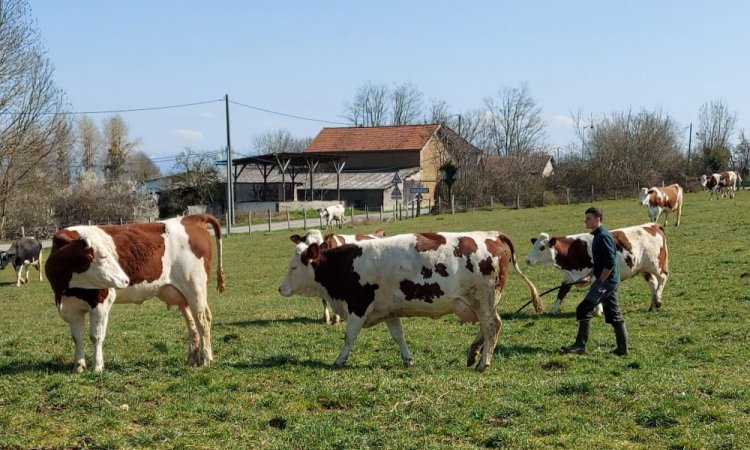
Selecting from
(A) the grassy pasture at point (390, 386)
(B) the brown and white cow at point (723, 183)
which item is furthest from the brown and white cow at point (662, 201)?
(B) the brown and white cow at point (723, 183)

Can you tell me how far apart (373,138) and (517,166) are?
1864 centimetres

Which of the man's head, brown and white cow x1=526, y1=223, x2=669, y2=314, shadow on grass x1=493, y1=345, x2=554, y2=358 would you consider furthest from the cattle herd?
brown and white cow x1=526, y1=223, x2=669, y2=314

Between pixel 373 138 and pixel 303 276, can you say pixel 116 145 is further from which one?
pixel 303 276

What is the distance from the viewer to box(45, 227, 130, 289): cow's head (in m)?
9.41

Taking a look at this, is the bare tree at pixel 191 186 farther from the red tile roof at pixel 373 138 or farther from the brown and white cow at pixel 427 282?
the brown and white cow at pixel 427 282

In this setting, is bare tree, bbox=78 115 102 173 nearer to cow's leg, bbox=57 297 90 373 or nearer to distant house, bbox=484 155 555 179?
distant house, bbox=484 155 555 179

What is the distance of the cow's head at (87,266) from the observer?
941 cm

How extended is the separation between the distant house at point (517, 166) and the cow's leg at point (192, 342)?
57.2 m

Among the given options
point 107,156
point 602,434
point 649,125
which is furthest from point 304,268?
point 107,156

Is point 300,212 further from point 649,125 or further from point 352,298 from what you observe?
point 352,298

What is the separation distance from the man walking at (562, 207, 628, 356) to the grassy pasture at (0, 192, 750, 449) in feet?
0.95

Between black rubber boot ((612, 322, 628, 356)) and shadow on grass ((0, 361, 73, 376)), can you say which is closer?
shadow on grass ((0, 361, 73, 376))

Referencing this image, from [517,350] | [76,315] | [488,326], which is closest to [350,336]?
[488,326]

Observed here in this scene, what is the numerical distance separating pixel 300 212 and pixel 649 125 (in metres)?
35.9
